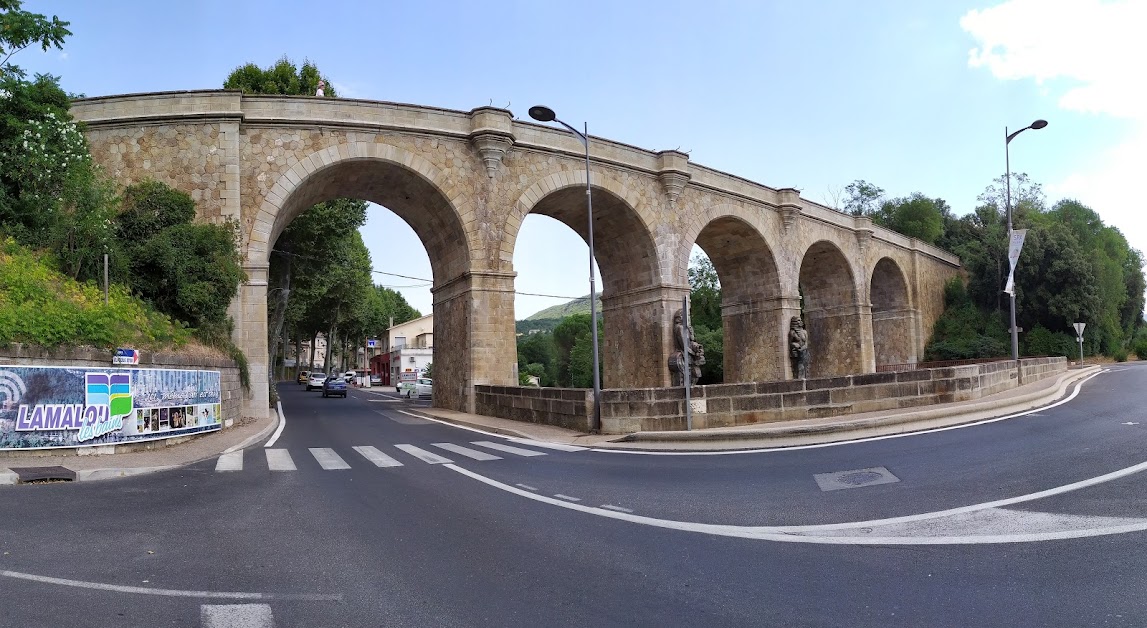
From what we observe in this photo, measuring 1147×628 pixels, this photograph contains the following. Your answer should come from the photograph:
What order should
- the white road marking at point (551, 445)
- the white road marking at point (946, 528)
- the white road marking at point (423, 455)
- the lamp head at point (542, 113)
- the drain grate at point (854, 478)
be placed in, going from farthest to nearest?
1. the lamp head at point (542, 113)
2. the white road marking at point (551, 445)
3. the white road marking at point (423, 455)
4. the drain grate at point (854, 478)
5. the white road marking at point (946, 528)

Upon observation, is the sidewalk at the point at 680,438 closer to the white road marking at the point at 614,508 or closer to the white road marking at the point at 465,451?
the white road marking at the point at 465,451

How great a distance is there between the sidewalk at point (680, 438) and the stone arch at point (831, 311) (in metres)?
22.5

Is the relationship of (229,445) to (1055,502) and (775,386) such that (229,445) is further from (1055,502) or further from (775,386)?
(1055,502)

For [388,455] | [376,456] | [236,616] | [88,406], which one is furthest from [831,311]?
[236,616]

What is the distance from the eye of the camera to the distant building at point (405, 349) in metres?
64.4

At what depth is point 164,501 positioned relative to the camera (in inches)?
271

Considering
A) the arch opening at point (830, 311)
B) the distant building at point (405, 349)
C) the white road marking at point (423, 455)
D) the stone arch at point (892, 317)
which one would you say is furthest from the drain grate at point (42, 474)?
the distant building at point (405, 349)

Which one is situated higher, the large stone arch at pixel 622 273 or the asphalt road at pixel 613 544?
the large stone arch at pixel 622 273

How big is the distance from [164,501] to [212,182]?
15.0 m

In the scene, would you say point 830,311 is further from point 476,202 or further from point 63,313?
point 63,313

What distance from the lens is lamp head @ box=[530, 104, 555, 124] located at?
15.7 m

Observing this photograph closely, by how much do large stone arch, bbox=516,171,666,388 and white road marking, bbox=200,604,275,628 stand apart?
20.8m

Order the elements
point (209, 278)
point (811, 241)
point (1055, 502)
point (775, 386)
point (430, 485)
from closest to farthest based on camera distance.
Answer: point (1055, 502) → point (430, 485) → point (775, 386) → point (209, 278) → point (811, 241)

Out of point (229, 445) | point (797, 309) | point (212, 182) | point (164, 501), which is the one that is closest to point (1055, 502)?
point (164, 501)
